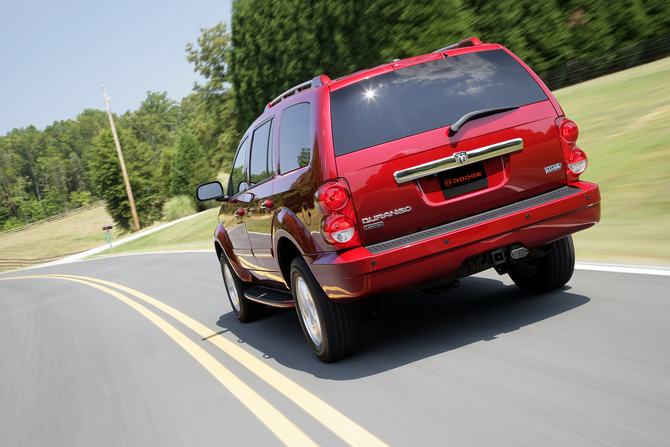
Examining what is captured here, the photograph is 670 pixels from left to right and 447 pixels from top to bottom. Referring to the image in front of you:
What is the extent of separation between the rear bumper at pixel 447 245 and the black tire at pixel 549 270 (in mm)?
839

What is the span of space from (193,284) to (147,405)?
24.8 feet

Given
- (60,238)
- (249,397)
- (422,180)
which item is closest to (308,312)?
(249,397)

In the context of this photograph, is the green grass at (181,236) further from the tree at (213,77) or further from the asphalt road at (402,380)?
the asphalt road at (402,380)

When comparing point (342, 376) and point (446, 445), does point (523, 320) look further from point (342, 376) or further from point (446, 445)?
point (446, 445)

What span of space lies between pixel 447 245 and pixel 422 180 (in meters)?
0.47

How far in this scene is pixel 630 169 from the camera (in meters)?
10.3

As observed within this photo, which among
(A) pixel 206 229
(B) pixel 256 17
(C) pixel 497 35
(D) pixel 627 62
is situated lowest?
(A) pixel 206 229

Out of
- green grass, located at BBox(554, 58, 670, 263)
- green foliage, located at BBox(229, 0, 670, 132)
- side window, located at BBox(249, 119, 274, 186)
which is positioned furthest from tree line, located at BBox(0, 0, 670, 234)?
side window, located at BBox(249, 119, 274, 186)

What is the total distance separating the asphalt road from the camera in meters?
3.35

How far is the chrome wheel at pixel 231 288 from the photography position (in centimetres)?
775

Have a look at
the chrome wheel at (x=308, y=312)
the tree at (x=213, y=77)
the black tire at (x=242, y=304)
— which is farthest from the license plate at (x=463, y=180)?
the tree at (x=213, y=77)

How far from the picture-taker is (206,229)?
105 ft

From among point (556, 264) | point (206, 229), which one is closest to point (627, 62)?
point (206, 229)

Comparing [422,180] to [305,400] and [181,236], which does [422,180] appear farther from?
[181,236]
